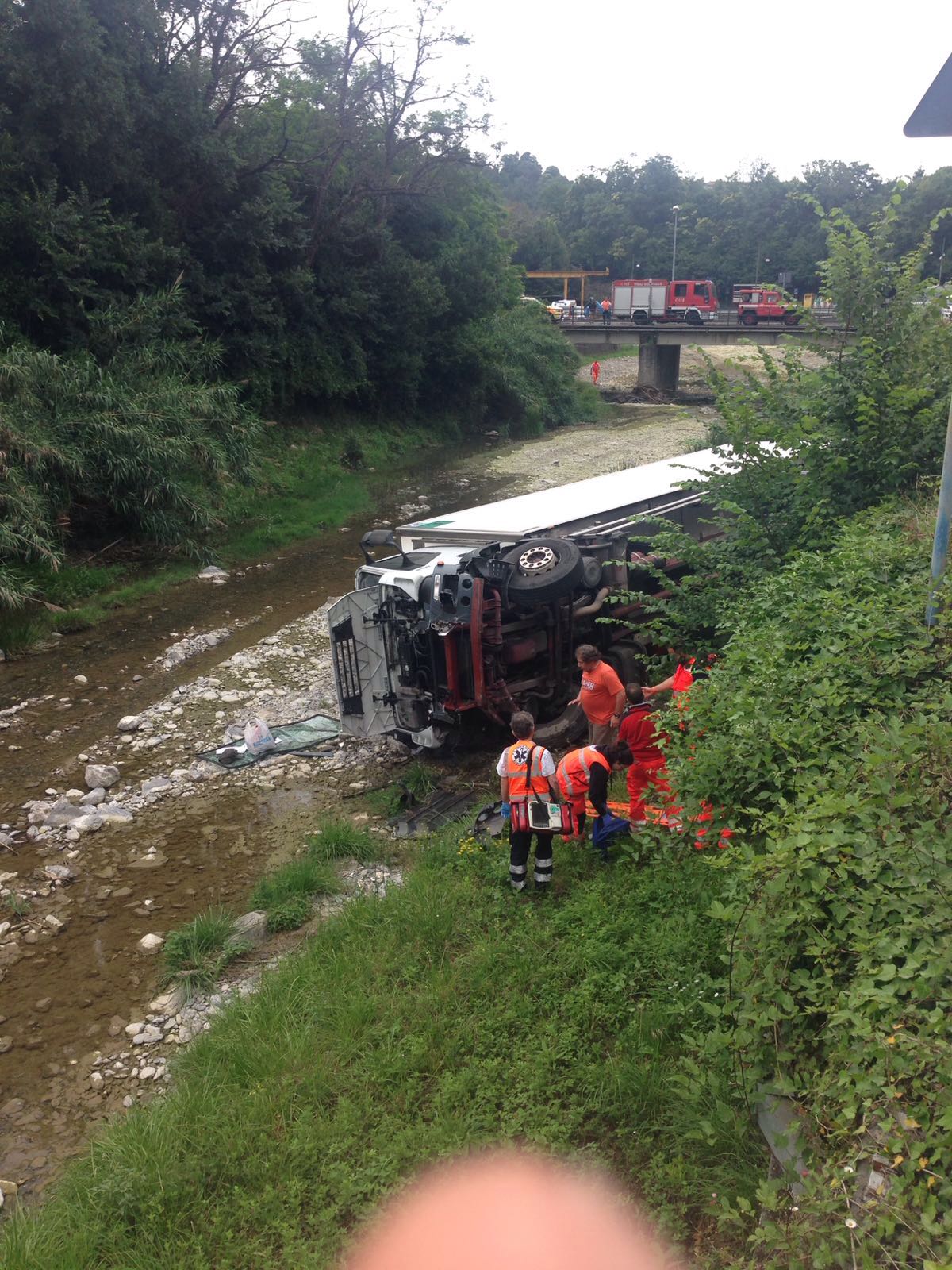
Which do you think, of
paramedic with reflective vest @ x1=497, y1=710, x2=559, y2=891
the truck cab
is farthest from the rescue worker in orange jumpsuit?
the truck cab

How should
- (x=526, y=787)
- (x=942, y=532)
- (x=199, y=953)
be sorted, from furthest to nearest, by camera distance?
(x=199, y=953) → (x=526, y=787) → (x=942, y=532)

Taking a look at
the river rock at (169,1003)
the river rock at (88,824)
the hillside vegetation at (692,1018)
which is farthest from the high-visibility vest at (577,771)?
the river rock at (88,824)

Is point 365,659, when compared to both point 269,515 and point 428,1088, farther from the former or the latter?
point 269,515

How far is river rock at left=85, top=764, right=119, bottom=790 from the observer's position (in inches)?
375

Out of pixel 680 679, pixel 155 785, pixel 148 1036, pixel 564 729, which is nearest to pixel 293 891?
pixel 148 1036

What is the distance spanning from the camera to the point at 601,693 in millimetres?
7695

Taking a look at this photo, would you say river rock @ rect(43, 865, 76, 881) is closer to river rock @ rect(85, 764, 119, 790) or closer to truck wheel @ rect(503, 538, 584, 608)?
river rock @ rect(85, 764, 119, 790)

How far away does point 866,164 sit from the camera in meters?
63.1

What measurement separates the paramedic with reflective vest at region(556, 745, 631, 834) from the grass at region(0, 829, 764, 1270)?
0.69 meters

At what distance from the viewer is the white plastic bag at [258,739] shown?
1010cm

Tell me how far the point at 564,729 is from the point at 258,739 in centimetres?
332

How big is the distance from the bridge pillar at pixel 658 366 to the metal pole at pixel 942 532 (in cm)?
4322

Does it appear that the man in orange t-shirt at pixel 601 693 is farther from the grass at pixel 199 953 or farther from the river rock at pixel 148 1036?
the river rock at pixel 148 1036

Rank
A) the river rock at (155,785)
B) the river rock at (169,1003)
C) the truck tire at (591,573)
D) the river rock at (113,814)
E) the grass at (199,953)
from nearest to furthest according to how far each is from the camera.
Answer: the river rock at (169,1003) → the grass at (199,953) → the river rock at (113,814) → the truck tire at (591,573) → the river rock at (155,785)
